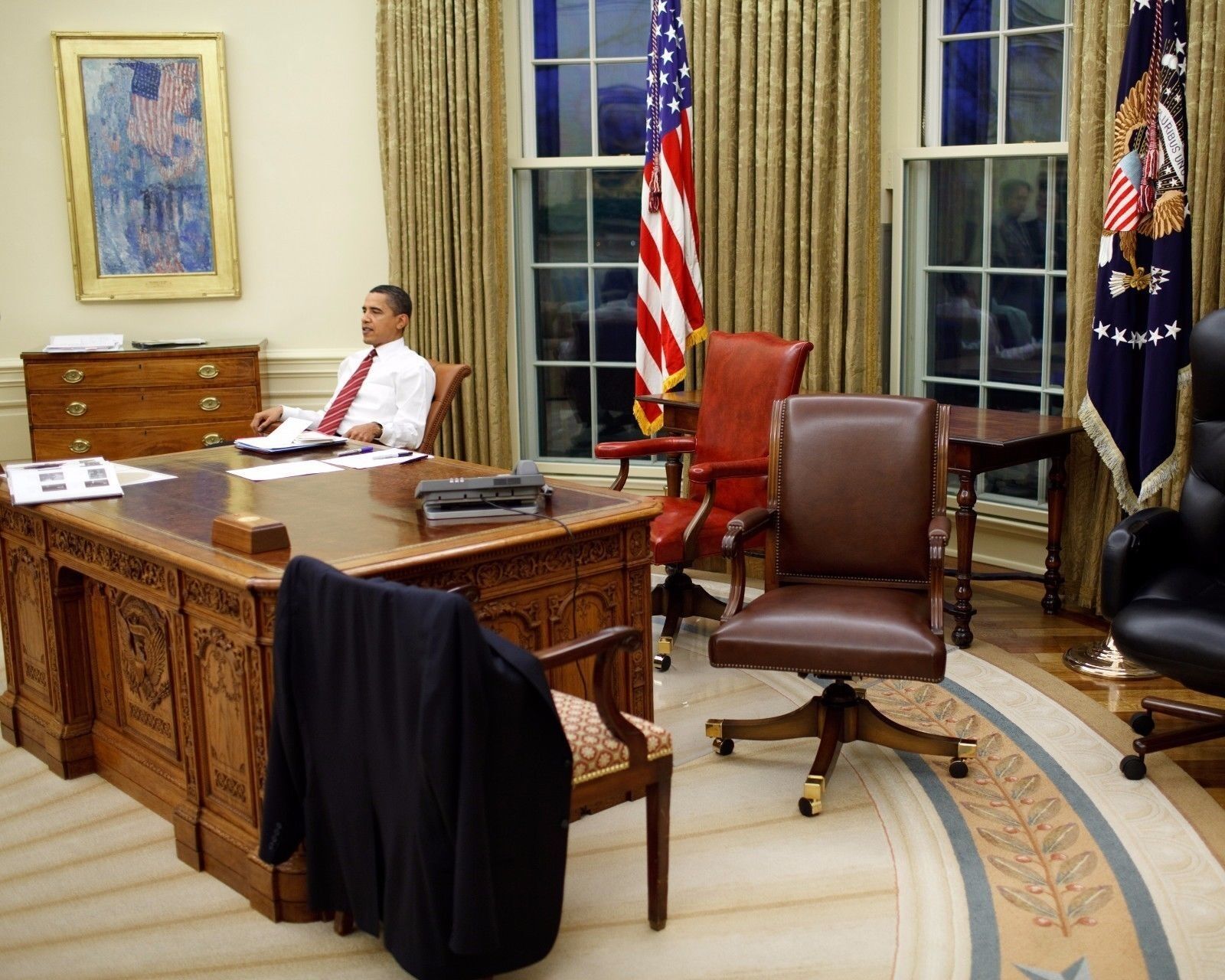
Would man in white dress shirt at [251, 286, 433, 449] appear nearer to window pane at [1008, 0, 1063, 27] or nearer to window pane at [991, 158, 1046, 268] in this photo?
window pane at [991, 158, 1046, 268]

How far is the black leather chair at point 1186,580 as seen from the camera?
3455 mm

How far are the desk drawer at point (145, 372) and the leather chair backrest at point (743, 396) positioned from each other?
2535mm

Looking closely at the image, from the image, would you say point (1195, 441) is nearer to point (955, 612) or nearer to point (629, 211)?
point (955, 612)

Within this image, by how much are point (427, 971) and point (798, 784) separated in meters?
1.41

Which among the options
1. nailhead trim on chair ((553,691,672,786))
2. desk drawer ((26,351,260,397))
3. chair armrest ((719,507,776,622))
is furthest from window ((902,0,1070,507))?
nailhead trim on chair ((553,691,672,786))

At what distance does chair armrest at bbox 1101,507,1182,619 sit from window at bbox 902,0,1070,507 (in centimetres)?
160

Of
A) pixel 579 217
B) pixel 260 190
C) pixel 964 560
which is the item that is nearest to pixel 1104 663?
pixel 964 560

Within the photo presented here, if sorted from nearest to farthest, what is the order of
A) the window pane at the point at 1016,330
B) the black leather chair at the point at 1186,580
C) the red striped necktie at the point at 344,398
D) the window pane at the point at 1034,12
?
the black leather chair at the point at 1186,580 < the red striped necktie at the point at 344,398 < the window pane at the point at 1034,12 < the window pane at the point at 1016,330

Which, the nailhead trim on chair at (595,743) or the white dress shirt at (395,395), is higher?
the white dress shirt at (395,395)

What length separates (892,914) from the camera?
298 cm

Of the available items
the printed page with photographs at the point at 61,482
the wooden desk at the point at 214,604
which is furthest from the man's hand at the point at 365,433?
the printed page with photographs at the point at 61,482

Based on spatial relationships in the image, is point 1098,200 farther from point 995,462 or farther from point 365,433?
point 365,433

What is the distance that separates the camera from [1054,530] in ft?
16.6

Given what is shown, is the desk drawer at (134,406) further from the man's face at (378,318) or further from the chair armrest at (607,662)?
the chair armrest at (607,662)
